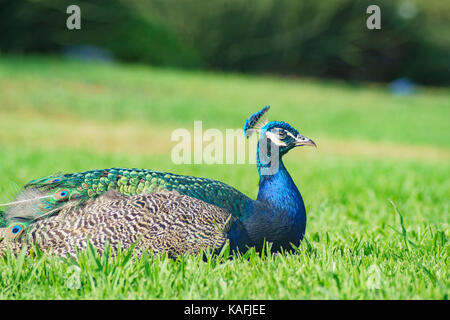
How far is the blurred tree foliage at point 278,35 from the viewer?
928 inches

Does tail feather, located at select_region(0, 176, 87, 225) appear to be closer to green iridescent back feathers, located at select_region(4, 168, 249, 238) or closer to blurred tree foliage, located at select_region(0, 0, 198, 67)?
green iridescent back feathers, located at select_region(4, 168, 249, 238)

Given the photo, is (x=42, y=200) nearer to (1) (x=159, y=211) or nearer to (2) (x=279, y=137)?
(1) (x=159, y=211)

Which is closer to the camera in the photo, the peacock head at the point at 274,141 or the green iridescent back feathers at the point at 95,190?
the green iridescent back feathers at the point at 95,190

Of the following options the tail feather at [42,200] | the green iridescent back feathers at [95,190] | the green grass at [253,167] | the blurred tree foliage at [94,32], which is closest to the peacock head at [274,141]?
the green iridescent back feathers at [95,190]

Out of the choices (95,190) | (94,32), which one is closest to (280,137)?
(95,190)

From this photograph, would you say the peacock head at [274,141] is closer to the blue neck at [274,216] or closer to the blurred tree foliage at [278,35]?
the blue neck at [274,216]

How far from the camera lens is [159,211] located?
9.71 feet

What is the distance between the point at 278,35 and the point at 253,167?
17355 millimetres

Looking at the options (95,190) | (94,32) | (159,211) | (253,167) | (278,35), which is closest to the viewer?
(159,211)

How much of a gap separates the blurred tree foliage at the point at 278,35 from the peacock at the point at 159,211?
19618 mm

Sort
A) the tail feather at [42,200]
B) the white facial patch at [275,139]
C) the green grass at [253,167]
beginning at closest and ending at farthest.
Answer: the green grass at [253,167] < the tail feather at [42,200] < the white facial patch at [275,139]
